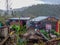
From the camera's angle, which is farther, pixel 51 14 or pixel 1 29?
pixel 51 14

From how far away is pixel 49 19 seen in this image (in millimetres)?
11156

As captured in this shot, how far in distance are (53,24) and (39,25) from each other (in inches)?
43.6

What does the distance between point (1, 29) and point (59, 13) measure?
8.28m

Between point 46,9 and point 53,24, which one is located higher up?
point 46,9

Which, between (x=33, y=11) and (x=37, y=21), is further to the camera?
(x=33, y=11)

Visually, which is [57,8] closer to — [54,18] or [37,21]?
[54,18]

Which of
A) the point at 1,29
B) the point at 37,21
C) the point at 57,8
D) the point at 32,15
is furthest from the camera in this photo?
the point at 32,15

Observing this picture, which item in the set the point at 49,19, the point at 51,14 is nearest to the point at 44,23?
the point at 49,19

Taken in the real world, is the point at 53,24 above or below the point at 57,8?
below

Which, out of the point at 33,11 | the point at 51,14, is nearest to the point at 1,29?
the point at 33,11

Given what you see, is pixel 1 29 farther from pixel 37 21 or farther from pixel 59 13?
pixel 59 13

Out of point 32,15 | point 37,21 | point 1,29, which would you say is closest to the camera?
point 1,29

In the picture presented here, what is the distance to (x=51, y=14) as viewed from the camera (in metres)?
11.8

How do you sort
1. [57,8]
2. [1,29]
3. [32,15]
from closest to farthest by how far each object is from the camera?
1. [1,29]
2. [57,8]
3. [32,15]
